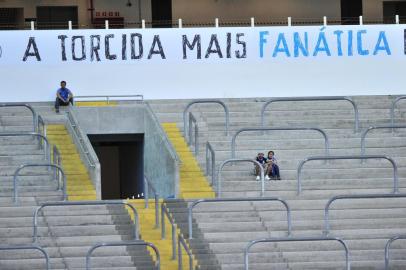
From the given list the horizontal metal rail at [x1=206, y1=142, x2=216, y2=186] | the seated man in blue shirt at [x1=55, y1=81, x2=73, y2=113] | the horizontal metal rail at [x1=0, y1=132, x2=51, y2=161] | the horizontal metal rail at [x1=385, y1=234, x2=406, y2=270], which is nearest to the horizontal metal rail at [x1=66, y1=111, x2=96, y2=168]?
the horizontal metal rail at [x1=0, y1=132, x2=51, y2=161]

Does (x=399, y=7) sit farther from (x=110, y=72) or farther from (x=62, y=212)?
(x=62, y=212)

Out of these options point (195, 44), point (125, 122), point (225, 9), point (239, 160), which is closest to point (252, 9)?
point (225, 9)

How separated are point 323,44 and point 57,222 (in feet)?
38.6

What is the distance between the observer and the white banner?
3600 cm

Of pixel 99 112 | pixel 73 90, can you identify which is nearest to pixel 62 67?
pixel 73 90

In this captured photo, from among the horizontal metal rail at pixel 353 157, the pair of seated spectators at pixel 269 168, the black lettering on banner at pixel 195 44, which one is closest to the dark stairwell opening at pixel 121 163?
the black lettering on banner at pixel 195 44

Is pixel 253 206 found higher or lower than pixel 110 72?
lower

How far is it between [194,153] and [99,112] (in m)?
3.15

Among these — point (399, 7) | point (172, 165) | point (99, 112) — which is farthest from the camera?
point (399, 7)

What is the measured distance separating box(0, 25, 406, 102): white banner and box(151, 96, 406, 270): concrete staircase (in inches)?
51.2

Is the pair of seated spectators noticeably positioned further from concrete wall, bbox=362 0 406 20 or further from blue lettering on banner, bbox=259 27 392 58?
concrete wall, bbox=362 0 406 20

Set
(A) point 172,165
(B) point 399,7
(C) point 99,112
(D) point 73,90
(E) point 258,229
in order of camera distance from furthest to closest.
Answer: (B) point 399,7 < (D) point 73,90 < (C) point 99,112 < (A) point 172,165 < (E) point 258,229

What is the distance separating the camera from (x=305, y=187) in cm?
2889

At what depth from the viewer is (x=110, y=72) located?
36.2 meters
